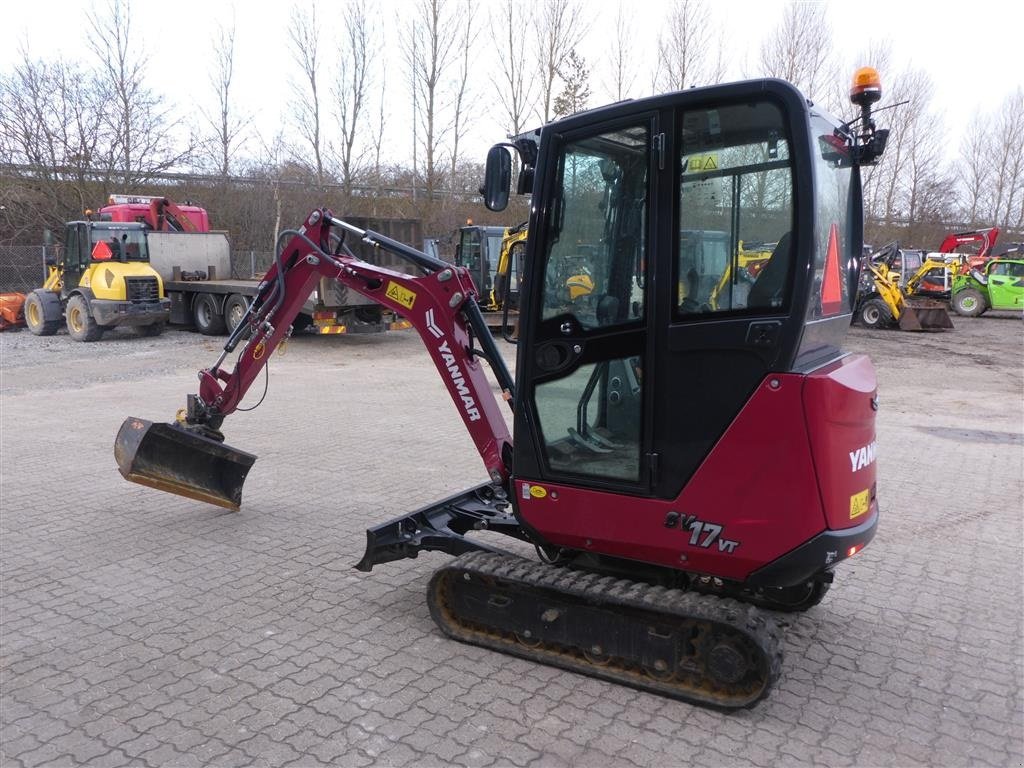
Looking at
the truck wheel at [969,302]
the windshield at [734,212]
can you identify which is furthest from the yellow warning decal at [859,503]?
the truck wheel at [969,302]

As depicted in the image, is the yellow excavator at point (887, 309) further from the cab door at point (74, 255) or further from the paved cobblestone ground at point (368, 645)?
the cab door at point (74, 255)

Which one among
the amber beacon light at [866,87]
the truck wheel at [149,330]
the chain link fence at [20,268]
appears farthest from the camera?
the chain link fence at [20,268]

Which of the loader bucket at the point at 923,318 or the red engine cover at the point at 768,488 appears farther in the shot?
the loader bucket at the point at 923,318

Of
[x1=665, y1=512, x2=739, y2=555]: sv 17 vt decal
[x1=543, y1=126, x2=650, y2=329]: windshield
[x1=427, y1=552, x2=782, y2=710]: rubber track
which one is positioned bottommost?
[x1=427, y1=552, x2=782, y2=710]: rubber track

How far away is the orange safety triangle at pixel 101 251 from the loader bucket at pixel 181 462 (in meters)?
12.9

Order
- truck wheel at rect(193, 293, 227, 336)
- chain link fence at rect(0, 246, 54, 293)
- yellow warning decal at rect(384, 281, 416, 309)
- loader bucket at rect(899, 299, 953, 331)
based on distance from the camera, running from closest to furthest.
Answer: yellow warning decal at rect(384, 281, 416, 309)
truck wheel at rect(193, 293, 227, 336)
loader bucket at rect(899, 299, 953, 331)
chain link fence at rect(0, 246, 54, 293)

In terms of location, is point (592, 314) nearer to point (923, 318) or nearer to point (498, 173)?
point (498, 173)

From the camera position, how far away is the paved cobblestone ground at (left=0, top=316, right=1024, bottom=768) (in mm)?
3230

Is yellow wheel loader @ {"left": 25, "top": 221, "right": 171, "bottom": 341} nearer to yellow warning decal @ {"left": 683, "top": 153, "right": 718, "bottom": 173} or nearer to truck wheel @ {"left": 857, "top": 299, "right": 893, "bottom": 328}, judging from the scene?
yellow warning decal @ {"left": 683, "top": 153, "right": 718, "bottom": 173}

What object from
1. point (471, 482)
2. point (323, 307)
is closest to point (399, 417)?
point (471, 482)

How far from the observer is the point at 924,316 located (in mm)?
21047

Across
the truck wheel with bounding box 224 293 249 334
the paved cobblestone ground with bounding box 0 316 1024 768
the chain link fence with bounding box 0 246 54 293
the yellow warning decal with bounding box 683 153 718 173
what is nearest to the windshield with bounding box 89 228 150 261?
the truck wheel with bounding box 224 293 249 334

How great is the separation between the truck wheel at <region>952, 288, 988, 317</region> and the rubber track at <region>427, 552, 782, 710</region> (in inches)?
1049

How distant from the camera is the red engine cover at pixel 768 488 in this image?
10.3 ft
